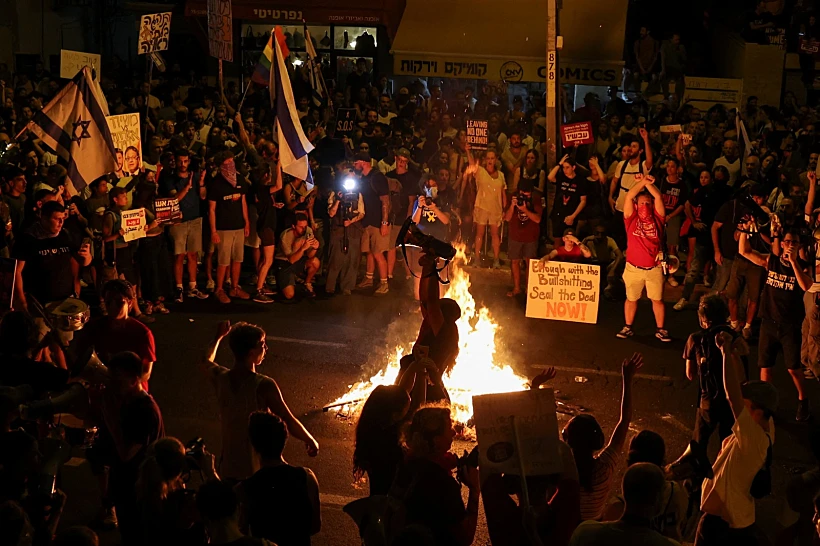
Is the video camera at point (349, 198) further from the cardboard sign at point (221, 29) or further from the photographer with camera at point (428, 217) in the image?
the cardboard sign at point (221, 29)

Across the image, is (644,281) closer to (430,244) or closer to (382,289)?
(382,289)

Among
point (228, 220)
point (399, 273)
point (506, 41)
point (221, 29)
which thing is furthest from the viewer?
point (506, 41)

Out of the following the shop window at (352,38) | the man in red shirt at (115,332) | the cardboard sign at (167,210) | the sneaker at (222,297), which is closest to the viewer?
the man in red shirt at (115,332)

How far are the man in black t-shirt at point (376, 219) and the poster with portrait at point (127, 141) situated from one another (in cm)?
306

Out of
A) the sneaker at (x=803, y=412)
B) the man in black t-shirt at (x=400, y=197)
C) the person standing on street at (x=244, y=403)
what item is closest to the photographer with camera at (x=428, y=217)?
the man in black t-shirt at (x=400, y=197)

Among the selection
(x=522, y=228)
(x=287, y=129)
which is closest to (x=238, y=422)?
(x=287, y=129)

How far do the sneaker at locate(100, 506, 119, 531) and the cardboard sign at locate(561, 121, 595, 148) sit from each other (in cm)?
1019

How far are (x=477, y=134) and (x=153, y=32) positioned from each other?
537cm

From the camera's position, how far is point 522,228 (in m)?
14.9

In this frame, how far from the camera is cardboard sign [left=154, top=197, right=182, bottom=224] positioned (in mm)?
13414

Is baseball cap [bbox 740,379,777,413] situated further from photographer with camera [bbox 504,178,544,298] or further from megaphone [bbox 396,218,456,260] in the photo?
photographer with camera [bbox 504,178,544,298]

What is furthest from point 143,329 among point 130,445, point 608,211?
point 608,211

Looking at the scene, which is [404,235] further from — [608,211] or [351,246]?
[608,211]

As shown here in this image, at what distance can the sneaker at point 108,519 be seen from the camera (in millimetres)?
7258
